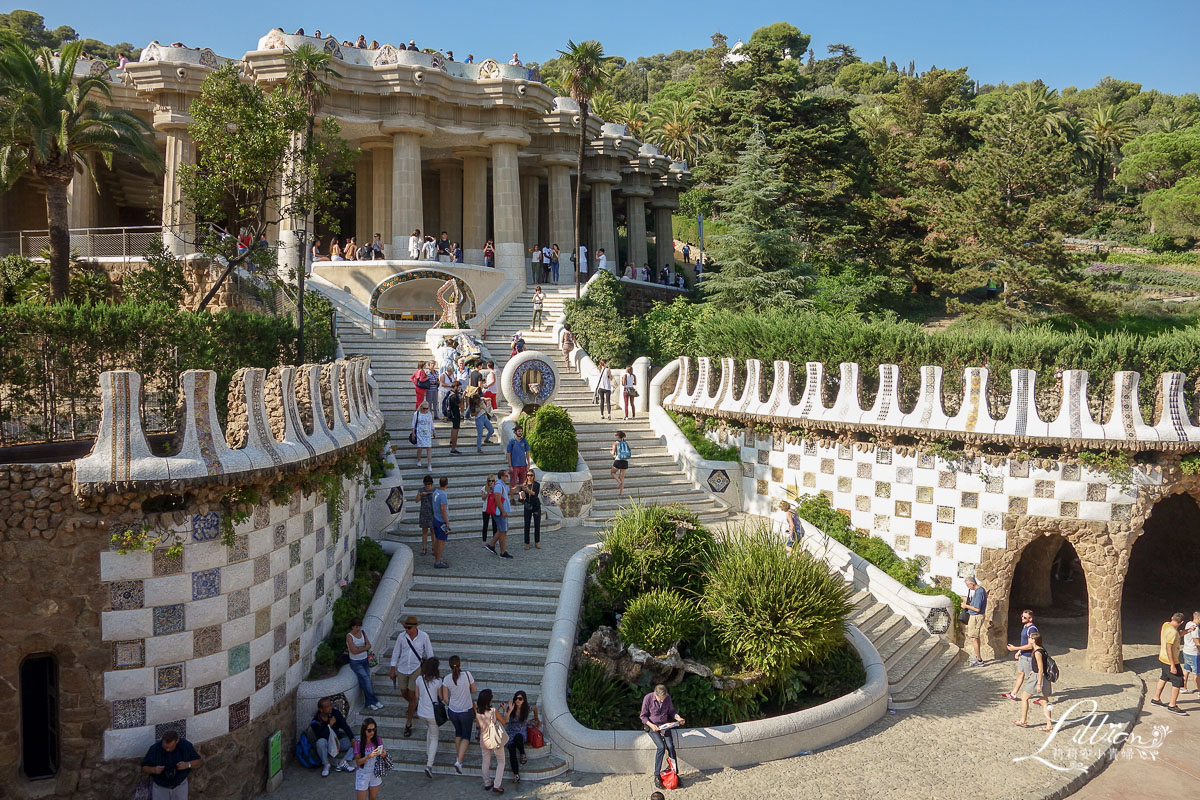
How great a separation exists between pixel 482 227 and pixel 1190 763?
33.9m

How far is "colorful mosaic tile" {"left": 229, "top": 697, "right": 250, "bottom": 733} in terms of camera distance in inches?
488

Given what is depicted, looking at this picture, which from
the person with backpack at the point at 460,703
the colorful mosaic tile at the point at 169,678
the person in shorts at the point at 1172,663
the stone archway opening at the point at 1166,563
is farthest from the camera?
the stone archway opening at the point at 1166,563

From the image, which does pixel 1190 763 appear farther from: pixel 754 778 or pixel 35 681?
pixel 35 681

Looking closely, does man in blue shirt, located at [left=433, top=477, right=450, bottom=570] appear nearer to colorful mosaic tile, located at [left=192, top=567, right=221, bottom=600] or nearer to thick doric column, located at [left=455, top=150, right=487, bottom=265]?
colorful mosaic tile, located at [left=192, top=567, right=221, bottom=600]

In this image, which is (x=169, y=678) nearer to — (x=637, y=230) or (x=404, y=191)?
(x=404, y=191)

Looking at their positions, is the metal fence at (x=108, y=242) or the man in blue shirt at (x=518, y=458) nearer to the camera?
the man in blue shirt at (x=518, y=458)

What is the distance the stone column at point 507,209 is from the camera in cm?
3928

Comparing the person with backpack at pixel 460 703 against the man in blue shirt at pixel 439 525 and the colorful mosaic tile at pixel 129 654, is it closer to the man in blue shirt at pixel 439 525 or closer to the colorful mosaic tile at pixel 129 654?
the colorful mosaic tile at pixel 129 654

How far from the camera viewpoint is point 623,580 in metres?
16.0

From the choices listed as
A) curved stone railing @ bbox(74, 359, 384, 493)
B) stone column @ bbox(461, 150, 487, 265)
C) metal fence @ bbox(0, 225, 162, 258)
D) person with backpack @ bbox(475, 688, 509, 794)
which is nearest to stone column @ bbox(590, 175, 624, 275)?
stone column @ bbox(461, 150, 487, 265)

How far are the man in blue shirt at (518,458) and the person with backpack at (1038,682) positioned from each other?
993cm

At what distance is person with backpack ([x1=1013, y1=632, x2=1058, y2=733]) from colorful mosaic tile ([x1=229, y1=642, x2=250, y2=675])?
1211cm

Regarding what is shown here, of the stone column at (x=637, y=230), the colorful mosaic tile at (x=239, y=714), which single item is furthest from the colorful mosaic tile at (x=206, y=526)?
the stone column at (x=637, y=230)

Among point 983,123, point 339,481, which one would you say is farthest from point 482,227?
point 339,481
